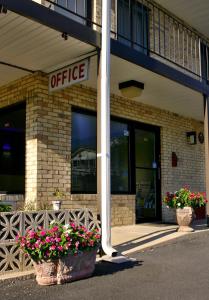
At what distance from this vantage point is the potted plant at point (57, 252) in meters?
5.11

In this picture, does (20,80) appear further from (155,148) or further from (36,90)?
(155,148)

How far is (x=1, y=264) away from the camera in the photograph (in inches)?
216

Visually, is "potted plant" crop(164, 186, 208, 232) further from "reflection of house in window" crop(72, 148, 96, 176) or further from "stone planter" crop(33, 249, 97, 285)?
"stone planter" crop(33, 249, 97, 285)

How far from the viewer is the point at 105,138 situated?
682 cm

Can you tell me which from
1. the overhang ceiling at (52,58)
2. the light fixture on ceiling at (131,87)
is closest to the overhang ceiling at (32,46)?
the overhang ceiling at (52,58)

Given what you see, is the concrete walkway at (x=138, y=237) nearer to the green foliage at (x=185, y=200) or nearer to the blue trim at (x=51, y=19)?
the green foliage at (x=185, y=200)

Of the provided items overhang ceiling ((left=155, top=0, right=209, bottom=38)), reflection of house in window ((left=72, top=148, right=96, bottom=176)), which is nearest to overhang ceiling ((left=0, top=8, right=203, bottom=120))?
reflection of house in window ((left=72, top=148, right=96, bottom=176))

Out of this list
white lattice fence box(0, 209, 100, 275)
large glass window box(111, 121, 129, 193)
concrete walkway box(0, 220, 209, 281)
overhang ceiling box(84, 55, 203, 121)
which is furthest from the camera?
large glass window box(111, 121, 129, 193)

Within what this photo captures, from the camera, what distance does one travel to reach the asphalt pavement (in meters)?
4.77

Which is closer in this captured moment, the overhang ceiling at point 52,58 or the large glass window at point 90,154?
the overhang ceiling at point 52,58

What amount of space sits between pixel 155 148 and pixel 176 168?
0.98m

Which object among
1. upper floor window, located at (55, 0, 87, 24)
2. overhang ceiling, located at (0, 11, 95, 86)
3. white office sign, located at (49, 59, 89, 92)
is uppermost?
upper floor window, located at (55, 0, 87, 24)

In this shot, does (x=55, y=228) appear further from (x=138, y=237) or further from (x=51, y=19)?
(x=138, y=237)

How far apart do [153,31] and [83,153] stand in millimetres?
3612
